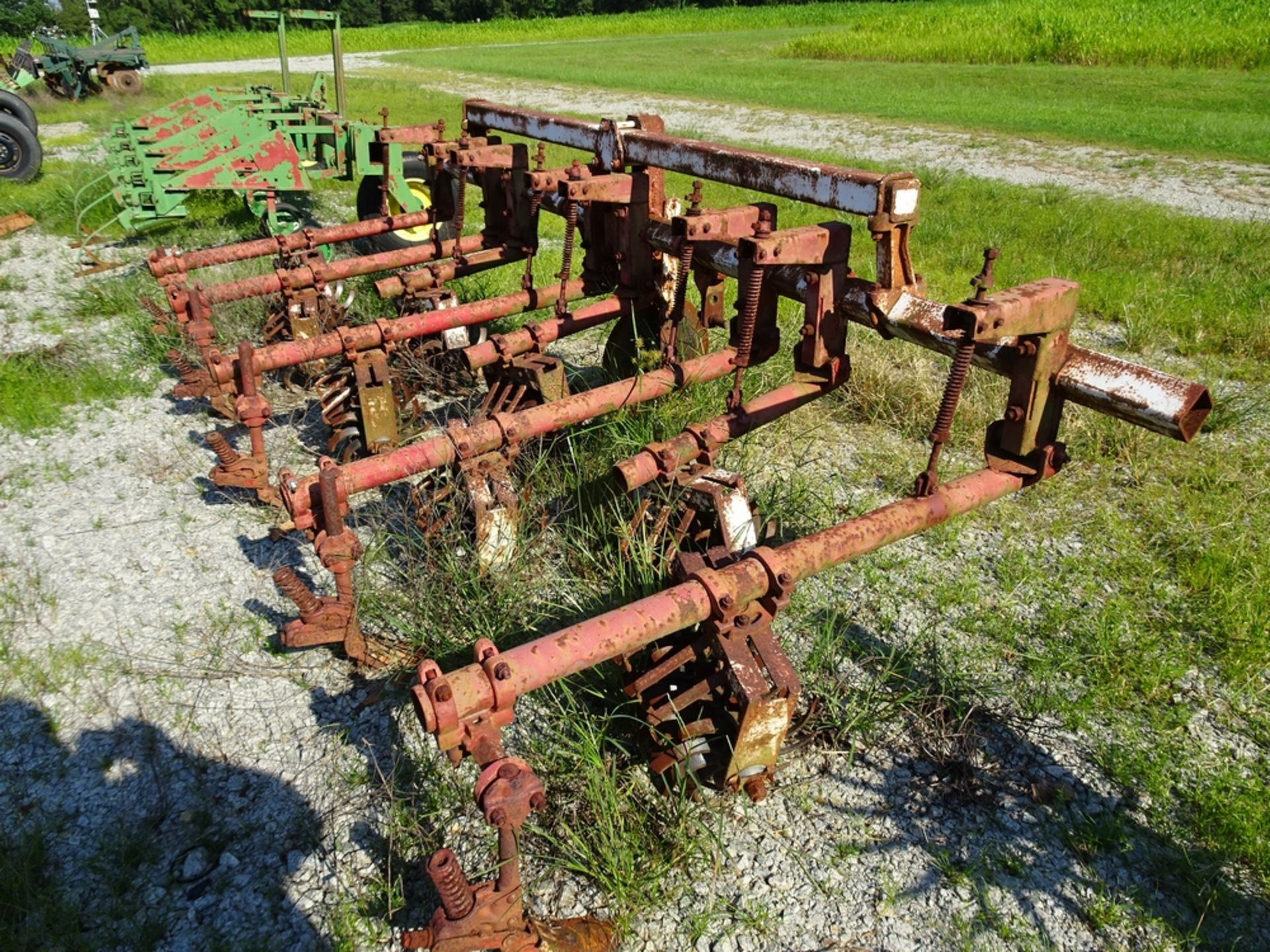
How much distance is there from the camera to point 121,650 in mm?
3494

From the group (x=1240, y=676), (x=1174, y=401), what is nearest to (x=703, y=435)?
(x=1174, y=401)

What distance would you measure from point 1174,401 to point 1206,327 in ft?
16.1

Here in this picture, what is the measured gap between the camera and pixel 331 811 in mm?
2805

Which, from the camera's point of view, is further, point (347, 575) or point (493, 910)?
point (347, 575)

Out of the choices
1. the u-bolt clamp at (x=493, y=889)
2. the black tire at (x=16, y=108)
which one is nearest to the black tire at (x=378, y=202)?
the u-bolt clamp at (x=493, y=889)

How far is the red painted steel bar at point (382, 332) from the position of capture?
412cm

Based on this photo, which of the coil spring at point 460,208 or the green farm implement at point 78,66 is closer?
the coil spring at point 460,208

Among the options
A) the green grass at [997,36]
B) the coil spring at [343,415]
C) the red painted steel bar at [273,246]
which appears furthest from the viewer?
the green grass at [997,36]

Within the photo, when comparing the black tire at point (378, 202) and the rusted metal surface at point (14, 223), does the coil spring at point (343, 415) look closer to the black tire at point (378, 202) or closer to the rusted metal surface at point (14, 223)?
the black tire at point (378, 202)

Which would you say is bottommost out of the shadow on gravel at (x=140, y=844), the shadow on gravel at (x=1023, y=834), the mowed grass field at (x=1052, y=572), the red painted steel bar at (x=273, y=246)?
the shadow on gravel at (x=140, y=844)

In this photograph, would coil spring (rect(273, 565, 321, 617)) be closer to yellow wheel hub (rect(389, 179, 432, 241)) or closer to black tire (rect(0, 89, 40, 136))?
yellow wheel hub (rect(389, 179, 432, 241))

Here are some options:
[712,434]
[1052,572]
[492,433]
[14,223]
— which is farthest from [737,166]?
[14,223]

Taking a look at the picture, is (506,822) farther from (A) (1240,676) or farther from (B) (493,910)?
(A) (1240,676)

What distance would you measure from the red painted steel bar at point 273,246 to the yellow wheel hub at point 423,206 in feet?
7.49
